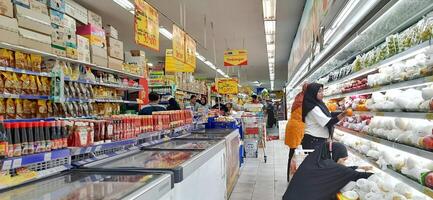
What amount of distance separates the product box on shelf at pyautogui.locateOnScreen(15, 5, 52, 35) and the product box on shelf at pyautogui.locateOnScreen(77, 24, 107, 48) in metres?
1.18

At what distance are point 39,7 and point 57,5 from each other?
1.91ft

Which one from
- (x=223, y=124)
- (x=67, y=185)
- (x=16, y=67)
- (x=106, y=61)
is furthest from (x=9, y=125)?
(x=106, y=61)

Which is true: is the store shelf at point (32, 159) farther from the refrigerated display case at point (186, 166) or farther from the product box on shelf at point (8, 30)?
the product box on shelf at point (8, 30)

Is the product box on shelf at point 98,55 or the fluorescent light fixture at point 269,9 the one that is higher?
the fluorescent light fixture at point 269,9

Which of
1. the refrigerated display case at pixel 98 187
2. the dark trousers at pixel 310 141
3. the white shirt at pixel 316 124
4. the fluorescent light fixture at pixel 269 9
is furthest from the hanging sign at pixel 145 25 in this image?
the refrigerated display case at pixel 98 187

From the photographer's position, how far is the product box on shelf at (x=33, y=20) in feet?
15.6

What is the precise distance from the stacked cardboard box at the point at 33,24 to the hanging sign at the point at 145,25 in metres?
1.59

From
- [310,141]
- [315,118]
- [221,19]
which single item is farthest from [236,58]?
[315,118]

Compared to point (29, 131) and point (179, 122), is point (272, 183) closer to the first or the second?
point (179, 122)

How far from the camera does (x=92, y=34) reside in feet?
21.5

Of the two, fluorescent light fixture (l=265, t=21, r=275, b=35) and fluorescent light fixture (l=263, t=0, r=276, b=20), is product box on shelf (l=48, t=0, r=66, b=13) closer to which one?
fluorescent light fixture (l=263, t=0, r=276, b=20)

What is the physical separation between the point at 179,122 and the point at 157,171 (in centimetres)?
245

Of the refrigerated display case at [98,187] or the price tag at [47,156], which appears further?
the price tag at [47,156]

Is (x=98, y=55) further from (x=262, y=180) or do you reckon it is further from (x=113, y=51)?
(x=262, y=180)
